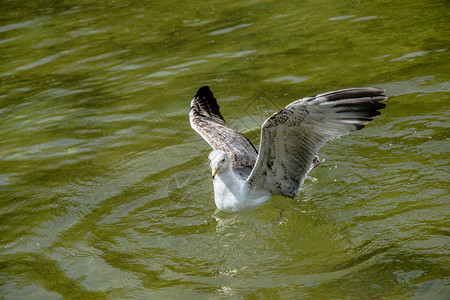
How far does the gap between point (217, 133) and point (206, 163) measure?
1.53ft

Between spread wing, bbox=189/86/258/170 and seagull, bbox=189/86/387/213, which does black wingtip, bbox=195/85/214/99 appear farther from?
seagull, bbox=189/86/387/213

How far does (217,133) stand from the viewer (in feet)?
22.3

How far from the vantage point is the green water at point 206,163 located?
4.98m

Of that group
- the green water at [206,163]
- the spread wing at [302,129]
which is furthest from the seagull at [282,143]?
the green water at [206,163]

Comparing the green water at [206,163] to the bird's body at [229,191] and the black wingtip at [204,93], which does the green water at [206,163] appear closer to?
the bird's body at [229,191]

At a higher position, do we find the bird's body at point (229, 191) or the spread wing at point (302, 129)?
the spread wing at point (302, 129)

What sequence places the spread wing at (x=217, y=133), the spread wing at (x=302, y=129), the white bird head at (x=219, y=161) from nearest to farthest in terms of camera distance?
the spread wing at (x=302, y=129)
the white bird head at (x=219, y=161)
the spread wing at (x=217, y=133)

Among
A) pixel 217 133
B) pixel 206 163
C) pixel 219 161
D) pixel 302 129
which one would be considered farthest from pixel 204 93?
pixel 302 129

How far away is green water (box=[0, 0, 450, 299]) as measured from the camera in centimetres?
498

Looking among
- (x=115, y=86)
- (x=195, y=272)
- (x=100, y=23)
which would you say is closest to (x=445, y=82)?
(x=195, y=272)

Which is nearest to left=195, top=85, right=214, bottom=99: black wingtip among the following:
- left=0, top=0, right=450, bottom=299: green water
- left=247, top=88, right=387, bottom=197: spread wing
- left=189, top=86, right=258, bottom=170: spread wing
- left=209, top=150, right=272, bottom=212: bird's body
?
left=189, top=86, right=258, bottom=170: spread wing

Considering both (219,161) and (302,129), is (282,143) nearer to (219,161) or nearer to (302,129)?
(302,129)

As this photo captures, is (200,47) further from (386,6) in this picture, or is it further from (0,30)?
(0,30)

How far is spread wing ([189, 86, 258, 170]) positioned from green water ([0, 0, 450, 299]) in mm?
448
